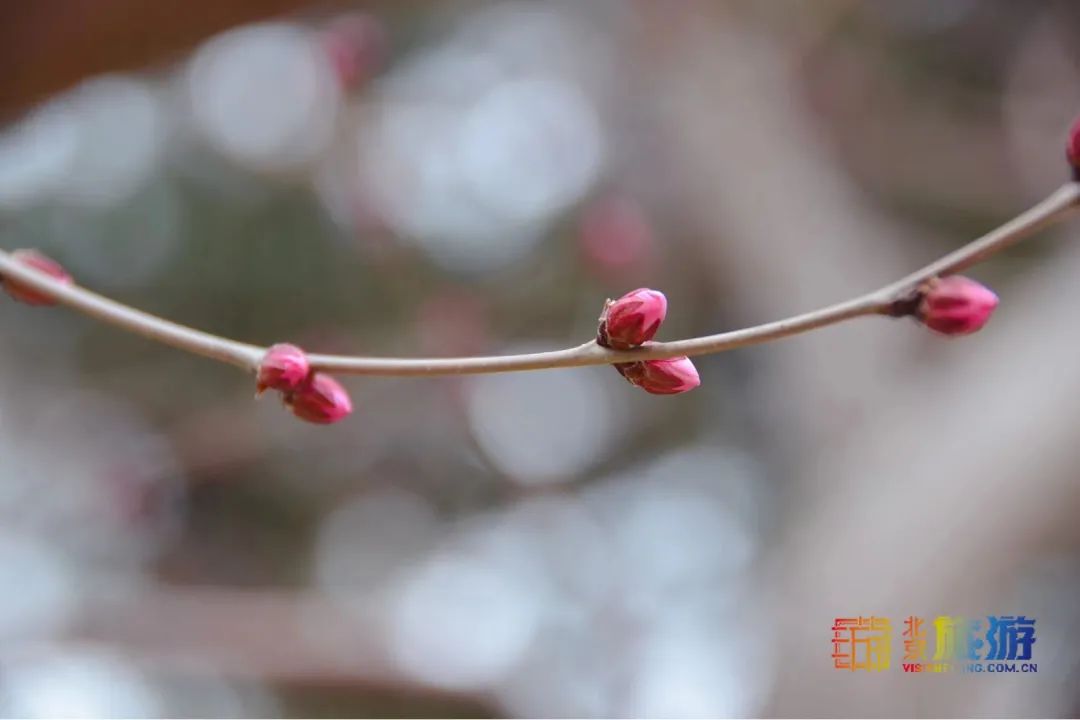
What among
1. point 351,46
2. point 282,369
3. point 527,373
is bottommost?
point 282,369

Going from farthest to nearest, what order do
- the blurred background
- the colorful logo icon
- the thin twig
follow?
1. the blurred background
2. the colorful logo icon
3. the thin twig

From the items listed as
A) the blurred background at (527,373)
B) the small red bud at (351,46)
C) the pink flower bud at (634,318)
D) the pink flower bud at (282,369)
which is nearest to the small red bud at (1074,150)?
the pink flower bud at (634,318)

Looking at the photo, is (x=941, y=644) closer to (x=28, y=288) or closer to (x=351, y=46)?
(x=28, y=288)

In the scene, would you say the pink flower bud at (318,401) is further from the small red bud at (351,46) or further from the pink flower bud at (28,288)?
the small red bud at (351,46)

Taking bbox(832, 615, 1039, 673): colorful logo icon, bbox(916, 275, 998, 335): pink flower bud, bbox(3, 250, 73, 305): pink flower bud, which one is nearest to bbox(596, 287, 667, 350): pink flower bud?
bbox(916, 275, 998, 335): pink flower bud

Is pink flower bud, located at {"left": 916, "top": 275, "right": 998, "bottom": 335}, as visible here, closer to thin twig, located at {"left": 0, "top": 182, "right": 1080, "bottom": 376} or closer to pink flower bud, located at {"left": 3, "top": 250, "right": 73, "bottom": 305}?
thin twig, located at {"left": 0, "top": 182, "right": 1080, "bottom": 376}

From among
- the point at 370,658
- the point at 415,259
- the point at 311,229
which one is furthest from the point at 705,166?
the point at 370,658

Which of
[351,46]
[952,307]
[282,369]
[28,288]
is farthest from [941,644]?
[351,46]

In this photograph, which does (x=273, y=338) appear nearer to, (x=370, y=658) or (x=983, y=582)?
(x=370, y=658)
